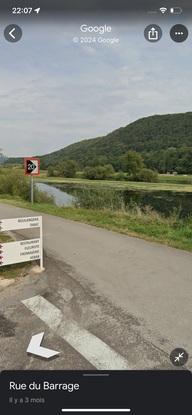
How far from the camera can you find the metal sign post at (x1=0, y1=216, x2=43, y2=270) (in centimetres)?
396

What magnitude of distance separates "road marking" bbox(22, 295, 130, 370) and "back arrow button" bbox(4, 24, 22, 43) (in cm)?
236

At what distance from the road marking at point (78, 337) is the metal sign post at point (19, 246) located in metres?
0.76

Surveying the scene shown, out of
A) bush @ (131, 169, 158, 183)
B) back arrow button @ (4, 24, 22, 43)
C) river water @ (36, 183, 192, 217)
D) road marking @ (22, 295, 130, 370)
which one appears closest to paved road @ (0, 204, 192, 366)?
road marking @ (22, 295, 130, 370)

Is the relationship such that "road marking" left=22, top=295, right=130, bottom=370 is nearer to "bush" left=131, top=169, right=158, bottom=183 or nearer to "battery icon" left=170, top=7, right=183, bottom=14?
"battery icon" left=170, top=7, right=183, bottom=14

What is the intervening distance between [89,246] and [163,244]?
1558 millimetres

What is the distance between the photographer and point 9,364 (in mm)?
2230

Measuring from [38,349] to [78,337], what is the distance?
14.4 inches

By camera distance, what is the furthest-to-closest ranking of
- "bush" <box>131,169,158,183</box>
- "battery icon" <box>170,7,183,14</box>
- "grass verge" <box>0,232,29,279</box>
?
"bush" <box>131,169,158,183</box>
"grass verge" <box>0,232,29,279</box>
"battery icon" <box>170,7,183,14</box>

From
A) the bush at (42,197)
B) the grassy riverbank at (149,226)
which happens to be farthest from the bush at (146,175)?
the grassy riverbank at (149,226)

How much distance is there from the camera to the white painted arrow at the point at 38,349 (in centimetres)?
237

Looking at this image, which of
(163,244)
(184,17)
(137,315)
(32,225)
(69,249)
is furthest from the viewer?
(163,244)

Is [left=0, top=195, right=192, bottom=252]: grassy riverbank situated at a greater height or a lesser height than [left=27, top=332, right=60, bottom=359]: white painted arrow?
greater
